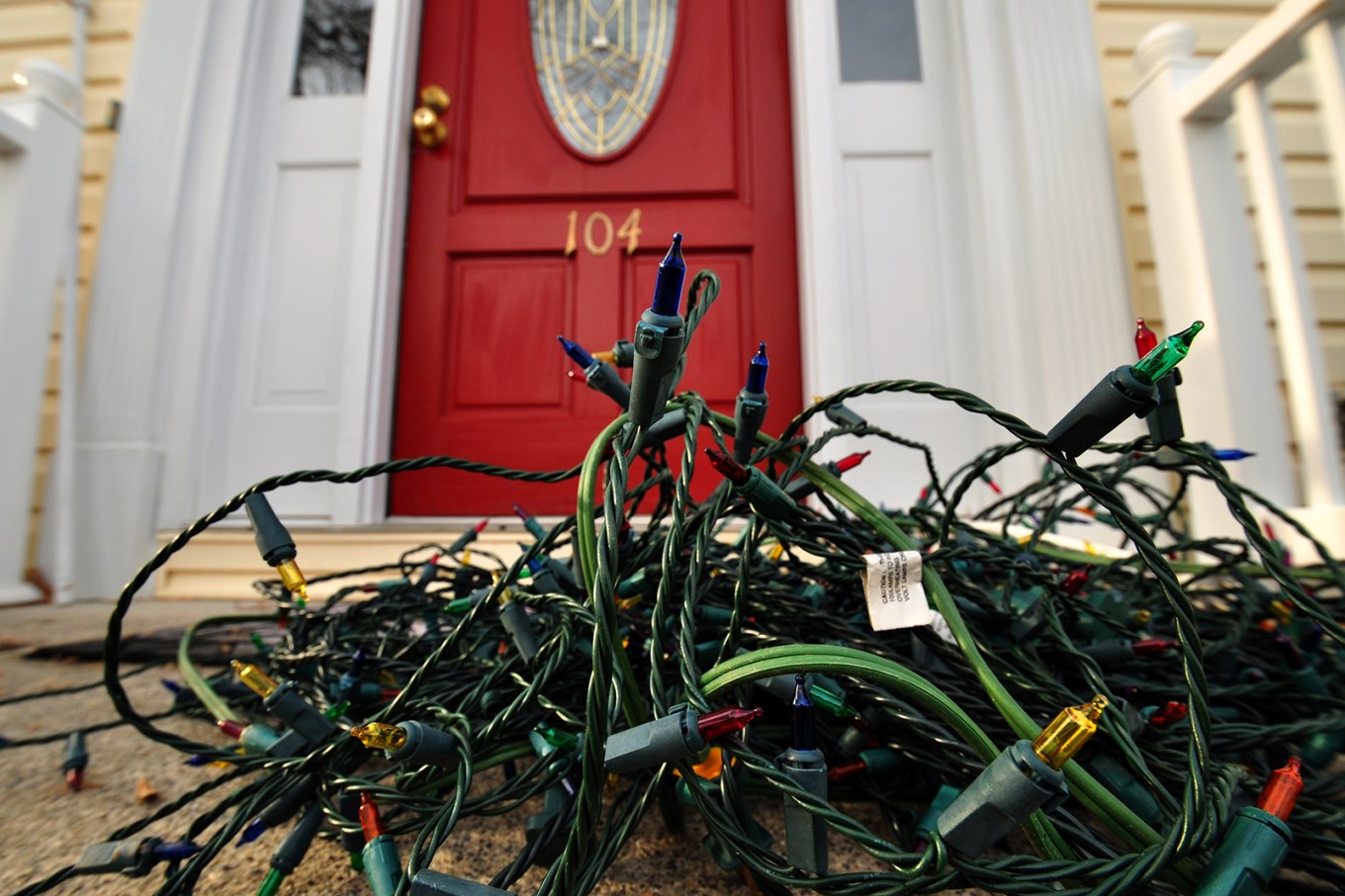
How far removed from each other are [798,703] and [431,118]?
2.01m

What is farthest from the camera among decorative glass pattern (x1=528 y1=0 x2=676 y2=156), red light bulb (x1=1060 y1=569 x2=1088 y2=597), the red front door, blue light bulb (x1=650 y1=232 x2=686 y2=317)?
decorative glass pattern (x1=528 y1=0 x2=676 y2=156)

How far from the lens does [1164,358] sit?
27 centimetres

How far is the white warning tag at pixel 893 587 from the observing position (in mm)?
392

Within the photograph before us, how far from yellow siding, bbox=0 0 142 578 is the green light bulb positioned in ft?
7.32

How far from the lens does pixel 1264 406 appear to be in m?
1.37

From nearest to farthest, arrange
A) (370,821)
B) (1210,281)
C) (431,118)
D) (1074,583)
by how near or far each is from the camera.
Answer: (370,821) < (1074,583) < (1210,281) < (431,118)

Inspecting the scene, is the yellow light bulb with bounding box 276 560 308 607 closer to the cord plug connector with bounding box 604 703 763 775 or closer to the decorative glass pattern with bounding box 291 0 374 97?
the cord plug connector with bounding box 604 703 763 775

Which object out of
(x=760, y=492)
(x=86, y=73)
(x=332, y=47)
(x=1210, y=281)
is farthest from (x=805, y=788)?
(x=86, y=73)

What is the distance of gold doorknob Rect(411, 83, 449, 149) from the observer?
187 cm

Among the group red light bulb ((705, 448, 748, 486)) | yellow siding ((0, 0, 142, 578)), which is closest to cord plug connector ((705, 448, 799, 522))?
red light bulb ((705, 448, 748, 486))

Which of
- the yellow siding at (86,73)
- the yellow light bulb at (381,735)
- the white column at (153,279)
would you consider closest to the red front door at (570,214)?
the white column at (153,279)

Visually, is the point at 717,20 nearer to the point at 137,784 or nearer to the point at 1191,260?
the point at 1191,260

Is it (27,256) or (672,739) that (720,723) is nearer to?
(672,739)

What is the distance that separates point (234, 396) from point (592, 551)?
177 centimetres
